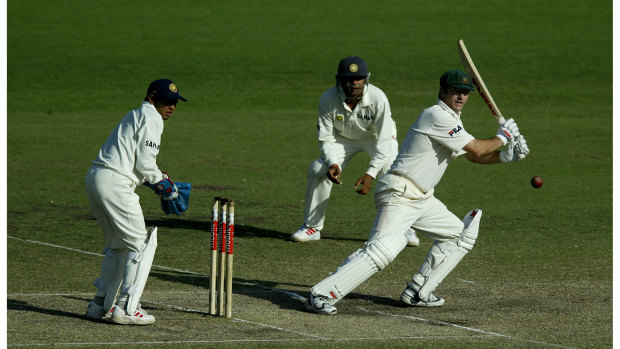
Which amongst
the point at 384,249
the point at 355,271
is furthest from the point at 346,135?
the point at 355,271

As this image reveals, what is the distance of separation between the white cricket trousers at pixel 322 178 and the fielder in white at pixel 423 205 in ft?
9.45

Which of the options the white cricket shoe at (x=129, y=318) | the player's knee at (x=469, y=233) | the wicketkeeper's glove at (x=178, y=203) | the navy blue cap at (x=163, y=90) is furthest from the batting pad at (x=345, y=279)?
the navy blue cap at (x=163, y=90)

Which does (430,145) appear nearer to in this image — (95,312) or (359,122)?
(359,122)

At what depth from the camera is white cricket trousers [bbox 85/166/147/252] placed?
7602 mm

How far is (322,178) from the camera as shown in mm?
11594

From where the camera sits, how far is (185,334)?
745 centimetres

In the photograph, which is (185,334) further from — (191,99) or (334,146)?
(191,99)

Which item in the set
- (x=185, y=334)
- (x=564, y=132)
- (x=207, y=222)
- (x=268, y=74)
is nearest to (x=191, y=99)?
(x=268, y=74)

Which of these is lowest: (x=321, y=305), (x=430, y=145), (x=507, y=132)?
(x=321, y=305)

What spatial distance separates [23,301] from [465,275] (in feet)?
13.5

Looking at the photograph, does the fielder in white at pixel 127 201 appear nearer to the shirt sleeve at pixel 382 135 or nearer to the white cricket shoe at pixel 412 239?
the shirt sleeve at pixel 382 135

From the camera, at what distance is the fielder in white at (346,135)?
1084 cm

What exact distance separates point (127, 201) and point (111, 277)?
64 centimetres

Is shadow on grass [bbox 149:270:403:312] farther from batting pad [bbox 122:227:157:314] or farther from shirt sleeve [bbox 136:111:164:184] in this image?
shirt sleeve [bbox 136:111:164:184]
